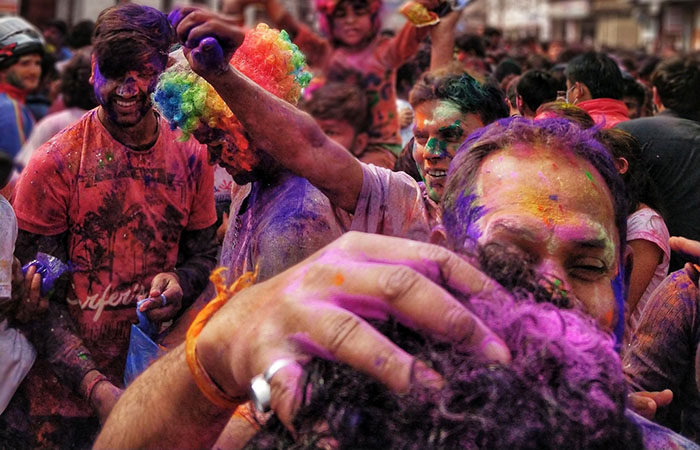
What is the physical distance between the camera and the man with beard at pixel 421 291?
1.06 meters

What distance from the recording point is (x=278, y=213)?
270 cm

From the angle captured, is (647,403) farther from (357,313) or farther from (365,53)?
(365,53)

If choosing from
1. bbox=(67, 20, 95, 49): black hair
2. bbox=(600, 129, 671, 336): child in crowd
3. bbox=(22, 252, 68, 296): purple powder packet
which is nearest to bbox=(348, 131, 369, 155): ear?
bbox=(600, 129, 671, 336): child in crowd

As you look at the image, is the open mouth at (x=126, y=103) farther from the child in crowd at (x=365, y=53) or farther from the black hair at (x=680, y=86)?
the black hair at (x=680, y=86)

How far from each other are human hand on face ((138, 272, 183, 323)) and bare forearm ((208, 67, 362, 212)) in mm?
1293

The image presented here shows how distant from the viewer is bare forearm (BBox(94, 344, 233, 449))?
128 centimetres

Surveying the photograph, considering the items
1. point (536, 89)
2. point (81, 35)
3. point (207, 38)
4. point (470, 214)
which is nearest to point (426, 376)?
point (470, 214)

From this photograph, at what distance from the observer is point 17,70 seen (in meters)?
6.61

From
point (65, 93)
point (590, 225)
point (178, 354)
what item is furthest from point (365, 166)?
point (65, 93)

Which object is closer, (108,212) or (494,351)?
(494,351)

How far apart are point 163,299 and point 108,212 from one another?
42 cm

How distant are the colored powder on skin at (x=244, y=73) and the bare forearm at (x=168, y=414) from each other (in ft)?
4.83

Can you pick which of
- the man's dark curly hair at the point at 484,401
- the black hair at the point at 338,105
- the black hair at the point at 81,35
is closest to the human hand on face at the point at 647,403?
the man's dark curly hair at the point at 484,401

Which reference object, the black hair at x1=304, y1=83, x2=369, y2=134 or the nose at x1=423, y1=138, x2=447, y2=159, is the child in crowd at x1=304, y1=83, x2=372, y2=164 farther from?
the nose at x1=423, y1=138, x2=447, y2=159
